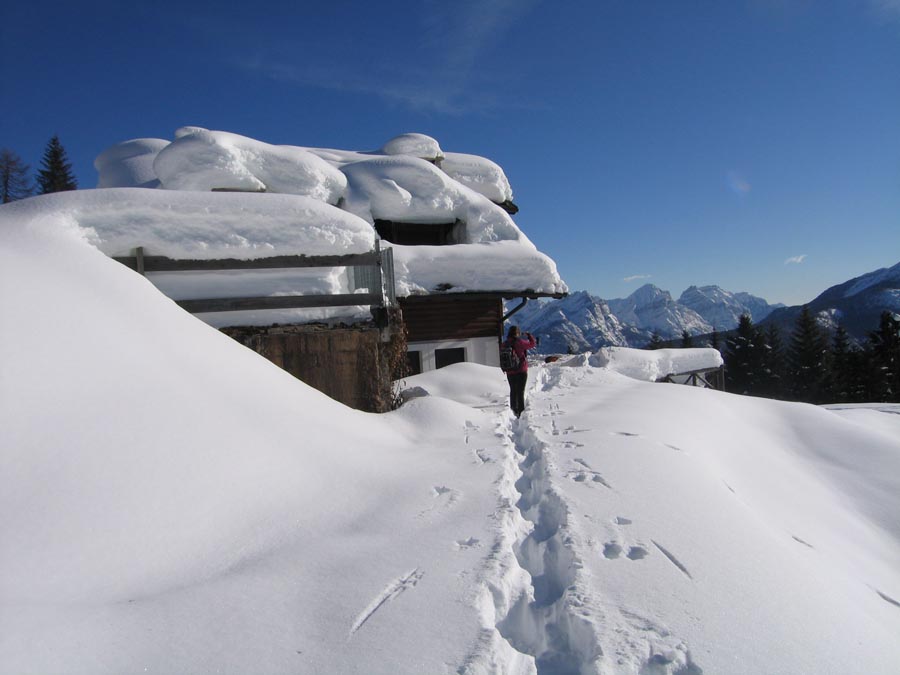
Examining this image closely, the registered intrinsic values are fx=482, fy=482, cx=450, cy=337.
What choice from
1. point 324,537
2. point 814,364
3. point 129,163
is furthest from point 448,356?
point 814,364

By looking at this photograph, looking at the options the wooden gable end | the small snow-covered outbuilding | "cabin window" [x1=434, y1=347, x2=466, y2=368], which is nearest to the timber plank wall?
the small snow-covered outbuilding

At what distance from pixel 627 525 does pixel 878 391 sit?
43.7 meters

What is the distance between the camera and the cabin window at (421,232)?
15094 mm

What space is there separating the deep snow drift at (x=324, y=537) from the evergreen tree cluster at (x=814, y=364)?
129 feet

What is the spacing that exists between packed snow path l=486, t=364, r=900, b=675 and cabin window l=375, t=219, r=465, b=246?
11.0 meters

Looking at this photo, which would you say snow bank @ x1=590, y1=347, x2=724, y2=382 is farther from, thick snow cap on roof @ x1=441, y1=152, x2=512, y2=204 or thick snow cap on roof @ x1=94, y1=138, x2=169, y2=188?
thick snow cap on roof @ x1=94, y1=138, x2=169, y2=188

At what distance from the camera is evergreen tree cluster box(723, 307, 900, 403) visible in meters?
34.1

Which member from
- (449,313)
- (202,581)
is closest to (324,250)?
(202,581)

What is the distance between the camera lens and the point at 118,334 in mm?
3510

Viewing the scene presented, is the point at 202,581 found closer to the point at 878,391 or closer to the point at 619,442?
the point at 619,442

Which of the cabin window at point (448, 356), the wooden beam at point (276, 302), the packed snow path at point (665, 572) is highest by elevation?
the wooden beam at point (276, 302)

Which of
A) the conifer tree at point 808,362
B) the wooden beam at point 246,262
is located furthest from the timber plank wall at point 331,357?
the conifer tree at point 808,362

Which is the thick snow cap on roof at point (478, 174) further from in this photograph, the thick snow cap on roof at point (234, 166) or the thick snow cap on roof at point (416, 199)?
the thick snow cap on roof at point (234, 166)

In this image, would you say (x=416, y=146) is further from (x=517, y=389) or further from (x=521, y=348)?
(x=517, y=389)
